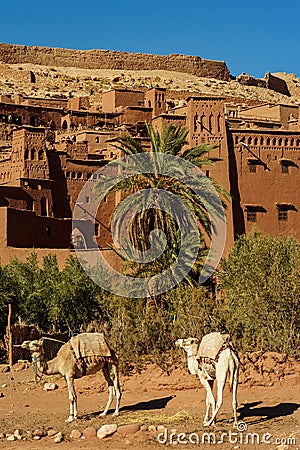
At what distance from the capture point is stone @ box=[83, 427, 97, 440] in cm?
1235

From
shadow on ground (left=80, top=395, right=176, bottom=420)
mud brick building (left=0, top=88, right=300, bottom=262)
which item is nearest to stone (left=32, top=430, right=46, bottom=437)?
shadow on ground (left=80, top=395, right=176, bottom=420)

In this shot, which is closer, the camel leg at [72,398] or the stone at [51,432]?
the stone at [51,432]

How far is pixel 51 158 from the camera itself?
125 feet

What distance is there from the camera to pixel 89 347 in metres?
13.3

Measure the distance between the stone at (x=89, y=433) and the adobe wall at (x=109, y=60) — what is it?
69.8 m

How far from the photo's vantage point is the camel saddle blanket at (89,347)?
1326 centimetres

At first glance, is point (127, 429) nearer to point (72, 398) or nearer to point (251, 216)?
point (72, 398)

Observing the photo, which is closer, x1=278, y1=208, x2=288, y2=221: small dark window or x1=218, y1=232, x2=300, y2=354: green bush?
Result: x1=218, y1=232, x2=300, y2=354: green bush

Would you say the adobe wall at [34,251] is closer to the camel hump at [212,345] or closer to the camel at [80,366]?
the camel at [80,366]

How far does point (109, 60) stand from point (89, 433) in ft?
239

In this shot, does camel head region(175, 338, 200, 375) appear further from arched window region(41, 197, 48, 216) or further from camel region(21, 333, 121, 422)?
arched window region(41, 197, 48, 216)

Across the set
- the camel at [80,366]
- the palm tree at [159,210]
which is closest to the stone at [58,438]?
the camel at [80,366]

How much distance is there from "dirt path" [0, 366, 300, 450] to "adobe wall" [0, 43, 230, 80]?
2615 inches

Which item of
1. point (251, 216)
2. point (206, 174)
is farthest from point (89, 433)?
point (251, 216)
